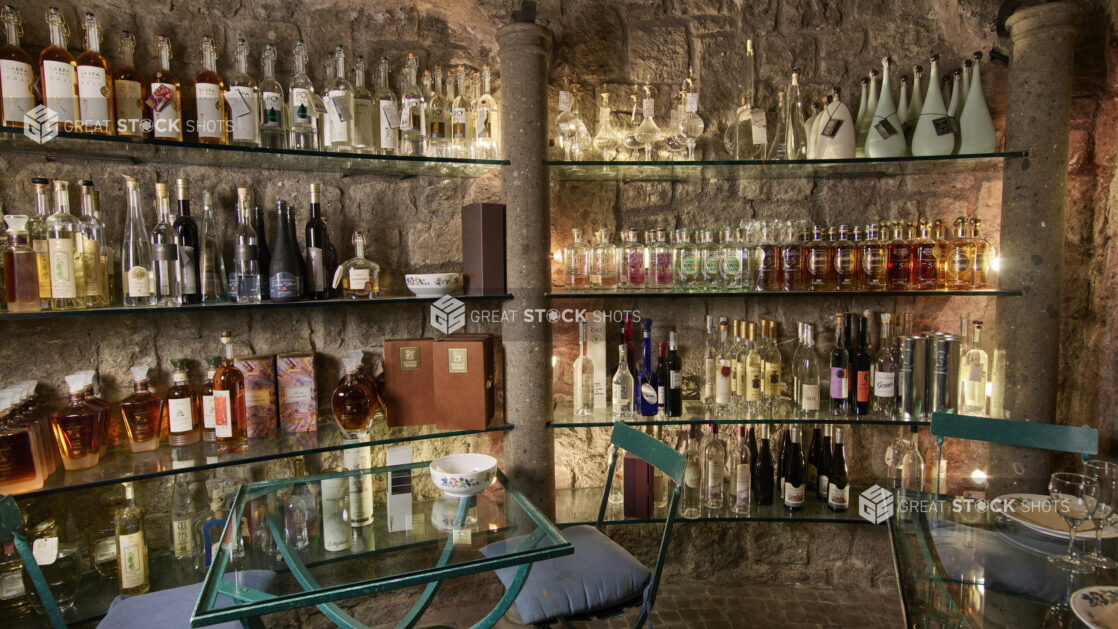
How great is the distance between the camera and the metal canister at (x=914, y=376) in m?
2.34

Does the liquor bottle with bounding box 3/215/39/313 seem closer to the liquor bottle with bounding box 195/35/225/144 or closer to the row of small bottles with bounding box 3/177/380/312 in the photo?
the row of small bottles with bounding box 3/177/380/312

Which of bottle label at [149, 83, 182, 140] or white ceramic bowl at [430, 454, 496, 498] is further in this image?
bottle label at [149, 83, 182, 140]

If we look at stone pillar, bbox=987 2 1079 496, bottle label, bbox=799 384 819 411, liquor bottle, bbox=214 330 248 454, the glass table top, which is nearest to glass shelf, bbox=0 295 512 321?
liquor bottle, bbox=214 330 248 454

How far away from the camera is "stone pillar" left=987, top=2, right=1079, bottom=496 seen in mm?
2188

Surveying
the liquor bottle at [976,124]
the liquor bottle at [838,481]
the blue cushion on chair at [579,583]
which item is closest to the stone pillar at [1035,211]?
the liquor bottle at [976,124]

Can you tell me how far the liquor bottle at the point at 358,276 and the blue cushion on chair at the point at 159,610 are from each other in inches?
39.8

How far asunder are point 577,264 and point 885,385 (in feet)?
4.28

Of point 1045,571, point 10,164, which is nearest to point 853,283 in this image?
point 1045,571

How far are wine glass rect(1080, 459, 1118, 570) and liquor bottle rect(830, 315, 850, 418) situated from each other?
967mm

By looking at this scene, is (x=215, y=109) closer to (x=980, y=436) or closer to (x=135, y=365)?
(x=135, y=365)

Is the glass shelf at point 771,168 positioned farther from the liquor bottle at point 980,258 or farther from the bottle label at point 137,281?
the bottle label at point 137,281

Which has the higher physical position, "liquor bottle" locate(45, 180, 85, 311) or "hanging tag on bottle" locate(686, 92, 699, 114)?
"hanging tag on bottle" locate(686, 92, 699, 114)

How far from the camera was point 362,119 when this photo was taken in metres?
2.17

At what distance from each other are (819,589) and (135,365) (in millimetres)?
2924
